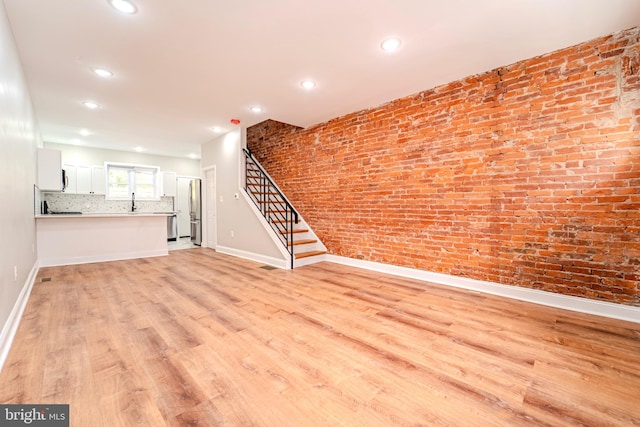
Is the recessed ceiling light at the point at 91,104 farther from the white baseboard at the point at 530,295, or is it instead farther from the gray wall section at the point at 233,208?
the white baseboard at the point at 530,295

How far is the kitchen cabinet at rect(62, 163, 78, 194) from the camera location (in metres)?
6.90

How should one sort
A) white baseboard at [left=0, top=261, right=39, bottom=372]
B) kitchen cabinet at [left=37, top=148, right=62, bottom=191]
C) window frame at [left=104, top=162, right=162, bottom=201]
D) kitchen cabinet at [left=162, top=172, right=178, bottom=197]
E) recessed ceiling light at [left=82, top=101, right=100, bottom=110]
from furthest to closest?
kitchen cabinet at [left=162, top=172, right=178, bottom=197] → window frame at [left=104, top=162, right=162, bottom=201] → kitchen cabinet at [left=37, top=148, right=62, bottom=191] → recessed ceiling light at [left=82, top=101, right=100, bottom=110] → white baseboard at [left=0, top=261, right=39, bottom=372]

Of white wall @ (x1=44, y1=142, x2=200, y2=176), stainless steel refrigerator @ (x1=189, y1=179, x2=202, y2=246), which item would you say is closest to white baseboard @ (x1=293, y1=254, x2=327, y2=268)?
stainless steel refrigerator @ (x1=189, y1=179, x2=202, y2=246)

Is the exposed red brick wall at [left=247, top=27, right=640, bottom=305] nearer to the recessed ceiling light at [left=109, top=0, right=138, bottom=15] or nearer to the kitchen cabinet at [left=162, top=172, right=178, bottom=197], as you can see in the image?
the recessed ceiling light at [left=109, top=0, right=138, bottom=15]

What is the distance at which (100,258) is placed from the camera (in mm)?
5309

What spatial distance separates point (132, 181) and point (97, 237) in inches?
137

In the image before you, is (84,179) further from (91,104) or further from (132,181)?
(91,104)

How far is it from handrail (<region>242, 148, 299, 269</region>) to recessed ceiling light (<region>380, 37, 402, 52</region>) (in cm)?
314

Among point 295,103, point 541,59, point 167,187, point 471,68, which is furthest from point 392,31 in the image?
point 167,187

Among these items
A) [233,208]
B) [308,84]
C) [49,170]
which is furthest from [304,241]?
[49,170]

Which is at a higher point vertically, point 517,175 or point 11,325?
point 517,175

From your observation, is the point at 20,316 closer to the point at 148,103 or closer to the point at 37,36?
the point at 37,36

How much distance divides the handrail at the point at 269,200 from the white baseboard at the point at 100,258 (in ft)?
8.03

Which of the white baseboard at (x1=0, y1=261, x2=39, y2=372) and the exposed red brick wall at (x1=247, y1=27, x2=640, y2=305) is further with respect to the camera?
the exposed red brick wall at (x1=247, y1=27, x2=640, y2=305)
